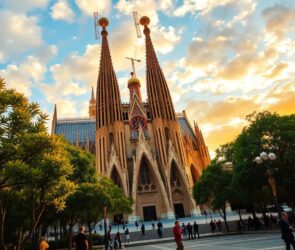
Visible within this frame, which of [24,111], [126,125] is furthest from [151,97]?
[24,111]

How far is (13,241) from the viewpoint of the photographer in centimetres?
2741

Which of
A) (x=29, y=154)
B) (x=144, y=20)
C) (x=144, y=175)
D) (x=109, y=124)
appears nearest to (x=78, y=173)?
(x=29, y=154)

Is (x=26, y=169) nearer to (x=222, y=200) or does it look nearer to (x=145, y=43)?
(x=222, y=200)

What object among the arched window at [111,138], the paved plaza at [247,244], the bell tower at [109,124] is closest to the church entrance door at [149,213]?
the bell tower at [109,124]

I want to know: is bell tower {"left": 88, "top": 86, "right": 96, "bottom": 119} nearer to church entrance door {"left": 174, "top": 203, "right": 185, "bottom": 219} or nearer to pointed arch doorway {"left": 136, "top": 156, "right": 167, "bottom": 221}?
pointed arch doorway {"left": 136, "top": 156, "right": 167, "bottom": 221}

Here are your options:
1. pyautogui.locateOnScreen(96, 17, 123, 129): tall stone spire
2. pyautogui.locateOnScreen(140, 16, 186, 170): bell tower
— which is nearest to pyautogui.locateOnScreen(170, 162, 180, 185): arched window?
pyautogui.locateOnScreen(140, 16, 186, 170): bell tower

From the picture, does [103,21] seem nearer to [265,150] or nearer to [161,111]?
[161,111]

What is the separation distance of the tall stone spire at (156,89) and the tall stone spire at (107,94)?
292 inches

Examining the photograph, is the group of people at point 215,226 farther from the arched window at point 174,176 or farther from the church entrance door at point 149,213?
the arched window at point 174,176

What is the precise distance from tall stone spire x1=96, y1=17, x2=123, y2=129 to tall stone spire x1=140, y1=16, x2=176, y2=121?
7.41 metres

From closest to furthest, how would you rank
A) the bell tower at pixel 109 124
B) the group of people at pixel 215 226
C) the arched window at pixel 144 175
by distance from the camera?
the group of people at pixel 215 226 → the bell tower at pixel 109 124 → the arched window at pixel 144 175

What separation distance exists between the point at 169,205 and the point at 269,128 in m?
30.9

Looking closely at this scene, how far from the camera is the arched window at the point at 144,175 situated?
53.8 m

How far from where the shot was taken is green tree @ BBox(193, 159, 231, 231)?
30250 millimetres
